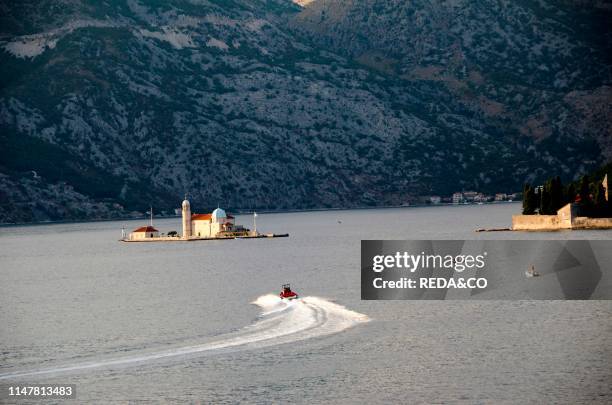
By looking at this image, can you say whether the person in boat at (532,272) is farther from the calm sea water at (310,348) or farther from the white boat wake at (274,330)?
the white boat wake at (274,330)

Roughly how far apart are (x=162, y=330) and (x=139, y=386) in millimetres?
26324

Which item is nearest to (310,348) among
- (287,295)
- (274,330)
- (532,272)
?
(274,330)

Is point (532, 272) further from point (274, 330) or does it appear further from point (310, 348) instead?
point (310, 348)

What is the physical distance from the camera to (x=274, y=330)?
108m

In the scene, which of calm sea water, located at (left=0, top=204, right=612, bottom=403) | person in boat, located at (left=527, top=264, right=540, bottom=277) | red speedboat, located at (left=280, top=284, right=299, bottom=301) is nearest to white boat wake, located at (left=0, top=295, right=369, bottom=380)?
calm sea water, located at (left=0, top=204, right=612, bottom=403)

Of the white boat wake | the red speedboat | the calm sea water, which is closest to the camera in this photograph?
the calm sea water

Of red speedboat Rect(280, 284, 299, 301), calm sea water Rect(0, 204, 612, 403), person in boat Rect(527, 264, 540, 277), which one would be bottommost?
calm sea water Rect(0, 204, 612, 403)

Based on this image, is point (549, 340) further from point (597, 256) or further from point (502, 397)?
point (597, 256)

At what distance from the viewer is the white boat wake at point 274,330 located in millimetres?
93438

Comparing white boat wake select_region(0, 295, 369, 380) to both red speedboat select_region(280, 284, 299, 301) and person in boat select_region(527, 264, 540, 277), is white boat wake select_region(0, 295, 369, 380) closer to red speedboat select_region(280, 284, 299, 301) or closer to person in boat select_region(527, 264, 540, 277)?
red speedboat select_region(280, 284, 299, 301)

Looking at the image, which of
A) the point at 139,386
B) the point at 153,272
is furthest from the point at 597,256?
the point at 139,386

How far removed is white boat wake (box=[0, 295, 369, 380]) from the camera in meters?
93.4

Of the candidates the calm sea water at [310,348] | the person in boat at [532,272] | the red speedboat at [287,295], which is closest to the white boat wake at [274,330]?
the calm sea water at [310,348]

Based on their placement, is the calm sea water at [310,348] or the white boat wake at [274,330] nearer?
the calm sea water at [310,348]
